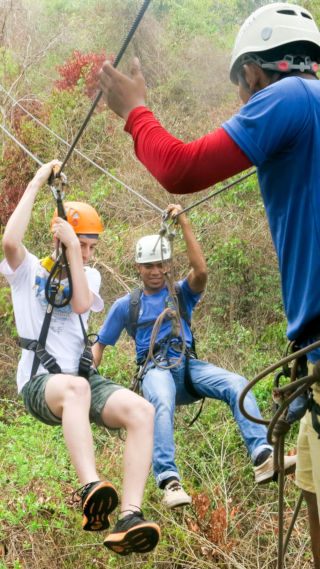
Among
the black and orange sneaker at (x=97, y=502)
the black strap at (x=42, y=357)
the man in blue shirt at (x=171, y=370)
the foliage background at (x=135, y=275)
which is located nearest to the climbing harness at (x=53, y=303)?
the black strap at (x=42, y=357)

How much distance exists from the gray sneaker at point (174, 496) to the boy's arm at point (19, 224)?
5.05 ft

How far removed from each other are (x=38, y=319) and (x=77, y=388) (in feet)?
1.82

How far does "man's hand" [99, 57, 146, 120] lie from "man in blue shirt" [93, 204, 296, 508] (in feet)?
5.67

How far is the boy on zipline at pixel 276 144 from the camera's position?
1.82 metres

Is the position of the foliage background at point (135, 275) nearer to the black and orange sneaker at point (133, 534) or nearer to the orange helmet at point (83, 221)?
the black and orange sneaker at point (133, 534)

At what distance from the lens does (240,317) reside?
863 centimetres

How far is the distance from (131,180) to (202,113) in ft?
9.56

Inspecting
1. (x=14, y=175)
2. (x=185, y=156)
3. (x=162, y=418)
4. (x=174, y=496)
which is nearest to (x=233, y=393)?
(x=162, y=418)

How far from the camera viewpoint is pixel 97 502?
313 cm

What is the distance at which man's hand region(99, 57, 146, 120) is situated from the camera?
6.62 ft

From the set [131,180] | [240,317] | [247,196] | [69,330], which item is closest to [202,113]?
[131,180]

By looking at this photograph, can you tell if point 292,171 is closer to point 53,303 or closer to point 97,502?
point 97,502

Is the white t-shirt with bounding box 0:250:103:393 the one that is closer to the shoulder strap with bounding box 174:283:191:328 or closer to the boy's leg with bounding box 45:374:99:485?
the boy's leg with bounding box 45:374:99:485

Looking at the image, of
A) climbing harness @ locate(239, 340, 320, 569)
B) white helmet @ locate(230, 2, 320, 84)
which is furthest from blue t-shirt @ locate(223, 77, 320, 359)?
white helmet @ locate(230, 2, 320, 84)
